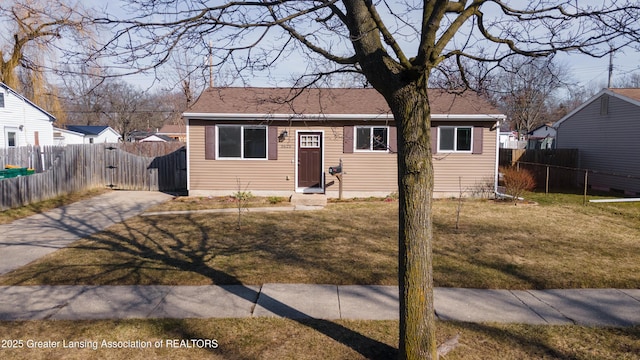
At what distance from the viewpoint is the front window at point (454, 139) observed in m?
14.3

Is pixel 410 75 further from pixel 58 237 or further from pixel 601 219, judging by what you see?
pixel 601 219

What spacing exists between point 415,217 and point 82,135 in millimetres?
39367

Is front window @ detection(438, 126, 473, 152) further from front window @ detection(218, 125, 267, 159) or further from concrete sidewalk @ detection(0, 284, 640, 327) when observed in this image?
concrete sidewalk @ detection(0, 284, 640, 327)

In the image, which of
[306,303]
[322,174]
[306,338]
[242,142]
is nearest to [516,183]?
[322,174]

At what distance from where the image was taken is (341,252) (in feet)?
24.3

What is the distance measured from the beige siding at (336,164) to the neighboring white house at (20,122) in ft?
40.8

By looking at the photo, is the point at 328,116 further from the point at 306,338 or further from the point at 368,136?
the point at 306,338

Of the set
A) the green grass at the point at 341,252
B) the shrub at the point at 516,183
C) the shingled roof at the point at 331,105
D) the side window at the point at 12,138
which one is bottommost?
the green grass at the point at 341,252

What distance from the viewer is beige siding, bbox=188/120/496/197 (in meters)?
14.3

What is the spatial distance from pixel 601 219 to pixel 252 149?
10.3 metres

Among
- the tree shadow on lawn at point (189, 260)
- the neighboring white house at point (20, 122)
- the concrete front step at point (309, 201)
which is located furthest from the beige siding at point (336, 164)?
the neighboring white house at point (20, 122)

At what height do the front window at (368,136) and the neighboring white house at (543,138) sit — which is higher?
the neighboring white house at (543,138)

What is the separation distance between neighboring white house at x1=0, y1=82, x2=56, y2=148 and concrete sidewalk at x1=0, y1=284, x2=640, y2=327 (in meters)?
19.0

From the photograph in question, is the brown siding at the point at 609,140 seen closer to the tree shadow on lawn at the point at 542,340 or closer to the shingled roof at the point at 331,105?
the shingled roof at the point at 331,105
